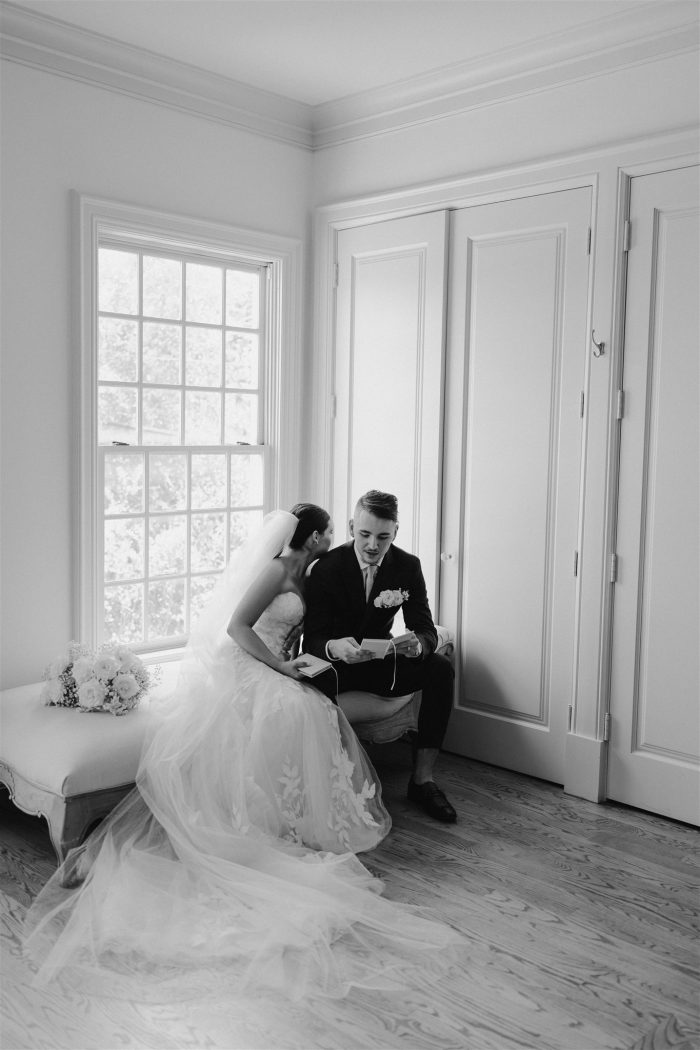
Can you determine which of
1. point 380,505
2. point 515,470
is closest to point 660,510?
point 515,470

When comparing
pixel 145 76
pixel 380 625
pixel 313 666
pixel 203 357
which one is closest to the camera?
pixel 313 666

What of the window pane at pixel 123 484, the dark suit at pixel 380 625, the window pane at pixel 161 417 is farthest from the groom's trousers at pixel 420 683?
the window pane at pixel 161 417

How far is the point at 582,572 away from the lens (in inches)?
152

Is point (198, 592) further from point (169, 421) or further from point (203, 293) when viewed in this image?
point (203, 293)

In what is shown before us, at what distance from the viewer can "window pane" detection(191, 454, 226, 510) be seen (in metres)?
4.56

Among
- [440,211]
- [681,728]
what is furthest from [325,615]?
[440,211]

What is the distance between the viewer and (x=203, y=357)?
180 inches

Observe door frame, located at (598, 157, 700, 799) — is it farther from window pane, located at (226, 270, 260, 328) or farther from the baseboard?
window pane, located at (226, 270, 260, 328)

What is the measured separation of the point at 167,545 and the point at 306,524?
1036mm

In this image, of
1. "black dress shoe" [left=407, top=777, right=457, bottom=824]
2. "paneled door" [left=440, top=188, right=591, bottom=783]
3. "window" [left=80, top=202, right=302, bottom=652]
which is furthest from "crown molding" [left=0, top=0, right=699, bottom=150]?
"black dress shoe" [left=407, top=777, right=457, bottom=824]

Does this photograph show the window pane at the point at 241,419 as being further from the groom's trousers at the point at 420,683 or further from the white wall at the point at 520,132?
the groom's trousers at the point at 420,683

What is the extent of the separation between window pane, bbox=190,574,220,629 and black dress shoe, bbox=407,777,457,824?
1.36 meters

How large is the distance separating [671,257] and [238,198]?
2023 mm

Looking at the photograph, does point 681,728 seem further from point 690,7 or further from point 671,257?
point 690,7
